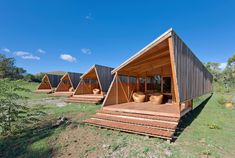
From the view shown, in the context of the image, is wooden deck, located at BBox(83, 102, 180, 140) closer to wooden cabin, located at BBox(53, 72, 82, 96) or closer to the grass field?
the grass field

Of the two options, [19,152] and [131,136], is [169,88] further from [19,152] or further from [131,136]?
[19,152]

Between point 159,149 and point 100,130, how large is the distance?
224 centimetres

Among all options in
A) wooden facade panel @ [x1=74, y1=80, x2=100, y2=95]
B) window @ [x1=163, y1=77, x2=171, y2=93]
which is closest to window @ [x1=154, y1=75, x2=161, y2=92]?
window @ [x1=163, y1=77, x2=171, y2=93]

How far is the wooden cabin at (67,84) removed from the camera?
17.7 meters

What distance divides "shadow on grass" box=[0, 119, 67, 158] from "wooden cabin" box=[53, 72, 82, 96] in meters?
12.3

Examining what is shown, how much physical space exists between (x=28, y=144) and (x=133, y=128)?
3281mm

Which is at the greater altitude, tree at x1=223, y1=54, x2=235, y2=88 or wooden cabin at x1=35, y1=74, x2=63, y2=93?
tree at x1=223, y1=54, x2=235, y2=88

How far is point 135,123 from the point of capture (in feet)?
16.9

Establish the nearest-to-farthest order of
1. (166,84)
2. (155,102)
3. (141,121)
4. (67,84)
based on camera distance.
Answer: (141,121) < (155,102) < (166,84) < (67,84)

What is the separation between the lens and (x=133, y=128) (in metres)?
4.79

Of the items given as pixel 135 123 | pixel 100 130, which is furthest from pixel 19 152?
pixel 135 123

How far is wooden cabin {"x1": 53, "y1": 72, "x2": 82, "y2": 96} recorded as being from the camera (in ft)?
57.9

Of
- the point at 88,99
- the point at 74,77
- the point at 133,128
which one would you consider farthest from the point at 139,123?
the point at 74,77

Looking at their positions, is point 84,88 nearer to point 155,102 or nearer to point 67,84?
point 67,84
